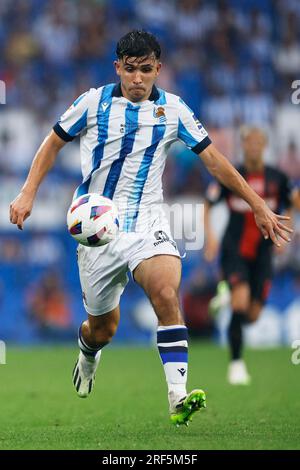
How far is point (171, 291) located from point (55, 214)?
1220 centimetres

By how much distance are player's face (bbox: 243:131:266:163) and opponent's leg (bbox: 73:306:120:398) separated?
3.83 metres

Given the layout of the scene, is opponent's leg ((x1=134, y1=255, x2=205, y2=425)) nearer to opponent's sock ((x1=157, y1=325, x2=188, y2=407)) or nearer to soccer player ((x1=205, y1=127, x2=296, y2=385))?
opponent's sock ((x1=157, y1=325, x2=188, y2=407))

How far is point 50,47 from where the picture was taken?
20.3 m

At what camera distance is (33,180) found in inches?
268

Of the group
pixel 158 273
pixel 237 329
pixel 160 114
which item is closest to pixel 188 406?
pixel 158 273

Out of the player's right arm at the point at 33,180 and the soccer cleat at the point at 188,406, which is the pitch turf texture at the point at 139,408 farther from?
the player's right arm at the point at 33,180

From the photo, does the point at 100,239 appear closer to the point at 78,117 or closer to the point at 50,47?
the point at 78,117

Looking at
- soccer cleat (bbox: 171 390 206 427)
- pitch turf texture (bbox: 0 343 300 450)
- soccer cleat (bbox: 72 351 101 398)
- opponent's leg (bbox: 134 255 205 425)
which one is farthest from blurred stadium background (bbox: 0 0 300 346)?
soccer cleat (bbox: 171 390 206 427)

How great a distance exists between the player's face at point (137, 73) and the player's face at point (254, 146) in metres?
4.08

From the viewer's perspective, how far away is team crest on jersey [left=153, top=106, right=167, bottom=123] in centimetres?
700

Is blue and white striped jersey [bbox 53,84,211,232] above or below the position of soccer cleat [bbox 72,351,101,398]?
above

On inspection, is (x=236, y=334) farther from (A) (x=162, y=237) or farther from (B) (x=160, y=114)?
(B) (x=160, y=114)
